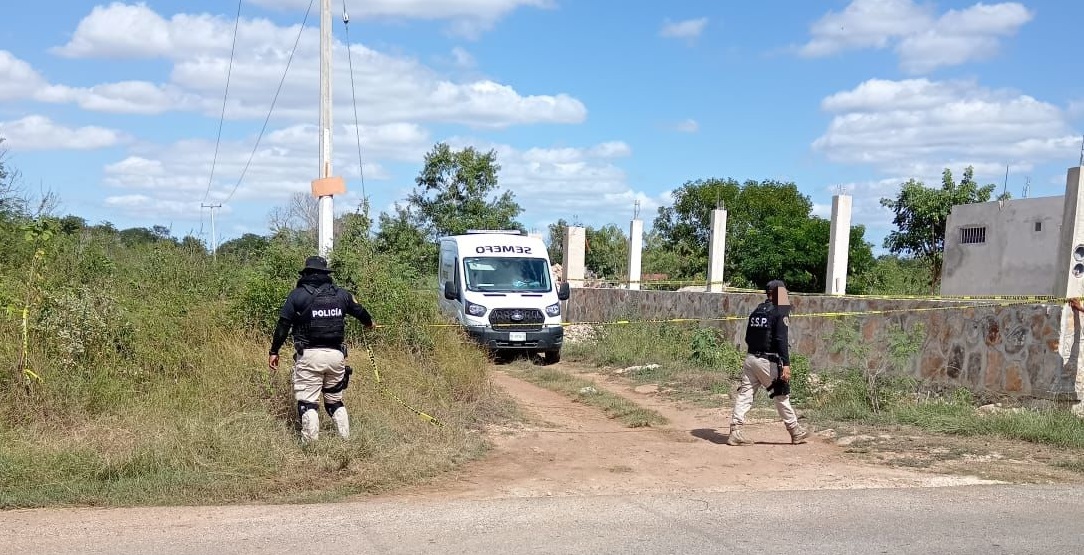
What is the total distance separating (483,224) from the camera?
99.1 ft

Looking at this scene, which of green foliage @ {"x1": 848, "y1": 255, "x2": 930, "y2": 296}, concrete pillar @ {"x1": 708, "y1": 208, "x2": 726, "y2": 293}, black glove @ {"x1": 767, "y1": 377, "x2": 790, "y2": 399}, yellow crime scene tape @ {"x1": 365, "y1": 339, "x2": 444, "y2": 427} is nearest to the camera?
yellow crime scene tape @ {"x1": 365, "y1": 339, "x2": 444, "y2": 427}

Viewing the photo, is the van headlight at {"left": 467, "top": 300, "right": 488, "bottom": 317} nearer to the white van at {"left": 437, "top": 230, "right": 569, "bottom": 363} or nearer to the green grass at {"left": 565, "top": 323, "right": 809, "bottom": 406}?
the white van at {"left": 437, "top": 230, "right": 569, "bottom": 363}

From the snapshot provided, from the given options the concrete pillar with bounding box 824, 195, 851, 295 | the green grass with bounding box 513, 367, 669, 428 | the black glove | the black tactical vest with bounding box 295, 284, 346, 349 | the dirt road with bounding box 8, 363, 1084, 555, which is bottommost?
the green grass with bounding box 513, 367, 669, 428

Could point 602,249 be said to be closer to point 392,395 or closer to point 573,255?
point 573,255

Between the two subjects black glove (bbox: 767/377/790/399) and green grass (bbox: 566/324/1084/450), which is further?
green grass (bbox: 566/324/1084/450)

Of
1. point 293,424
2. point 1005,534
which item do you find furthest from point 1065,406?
point 293,424

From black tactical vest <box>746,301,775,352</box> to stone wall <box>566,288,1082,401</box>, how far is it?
358 cm

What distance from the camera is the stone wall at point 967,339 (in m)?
9.93

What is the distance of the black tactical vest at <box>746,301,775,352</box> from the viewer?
8812 mm

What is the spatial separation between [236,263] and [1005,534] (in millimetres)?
9042

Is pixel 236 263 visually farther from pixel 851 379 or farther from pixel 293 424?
pixel 851 379

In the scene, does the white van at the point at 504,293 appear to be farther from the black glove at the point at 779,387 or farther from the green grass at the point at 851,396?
the black glove at the point at 779,387

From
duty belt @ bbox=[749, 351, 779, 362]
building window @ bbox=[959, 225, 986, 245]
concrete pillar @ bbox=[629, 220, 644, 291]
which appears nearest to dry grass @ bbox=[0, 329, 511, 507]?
duty belt @ bbox=[749, 351, 779, 362]

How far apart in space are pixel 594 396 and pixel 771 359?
3853mm
